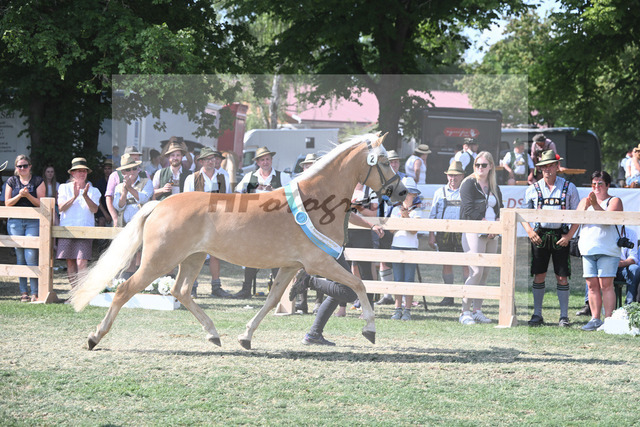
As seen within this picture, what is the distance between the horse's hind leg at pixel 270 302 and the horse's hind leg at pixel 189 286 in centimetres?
34

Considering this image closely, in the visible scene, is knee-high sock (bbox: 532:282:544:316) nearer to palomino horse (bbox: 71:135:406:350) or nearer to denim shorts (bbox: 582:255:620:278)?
denim shorts (bbox: 582:255:620:278)

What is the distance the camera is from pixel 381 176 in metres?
7.41

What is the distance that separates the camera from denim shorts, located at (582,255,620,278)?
9.35 meters

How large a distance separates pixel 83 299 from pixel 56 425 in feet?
8.98

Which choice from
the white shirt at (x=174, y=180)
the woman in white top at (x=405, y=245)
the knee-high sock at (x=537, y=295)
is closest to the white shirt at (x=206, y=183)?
the white shirt at (x=174, y=180)

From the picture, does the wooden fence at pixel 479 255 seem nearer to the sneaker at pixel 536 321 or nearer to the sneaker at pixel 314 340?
the sneaker at pixel 536 321

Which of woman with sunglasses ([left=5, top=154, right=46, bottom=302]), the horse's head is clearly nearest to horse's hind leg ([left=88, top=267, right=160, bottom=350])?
the horse's head

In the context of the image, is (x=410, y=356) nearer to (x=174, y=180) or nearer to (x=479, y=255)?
(x=479, y=255)

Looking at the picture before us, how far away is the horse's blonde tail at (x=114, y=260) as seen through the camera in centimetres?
738

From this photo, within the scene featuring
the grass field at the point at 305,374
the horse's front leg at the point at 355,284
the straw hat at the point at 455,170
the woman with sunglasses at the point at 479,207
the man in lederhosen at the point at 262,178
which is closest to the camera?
the grass field at the point at 305,374

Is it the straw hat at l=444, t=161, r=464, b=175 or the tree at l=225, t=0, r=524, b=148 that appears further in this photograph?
the tree at l=225, t=0, r=524, b=148

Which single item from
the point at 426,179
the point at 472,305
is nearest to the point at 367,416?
the point at 472,305

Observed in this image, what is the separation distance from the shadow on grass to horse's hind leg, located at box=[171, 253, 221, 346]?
35 centimetres

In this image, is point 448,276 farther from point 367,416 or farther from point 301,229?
point 367,416
